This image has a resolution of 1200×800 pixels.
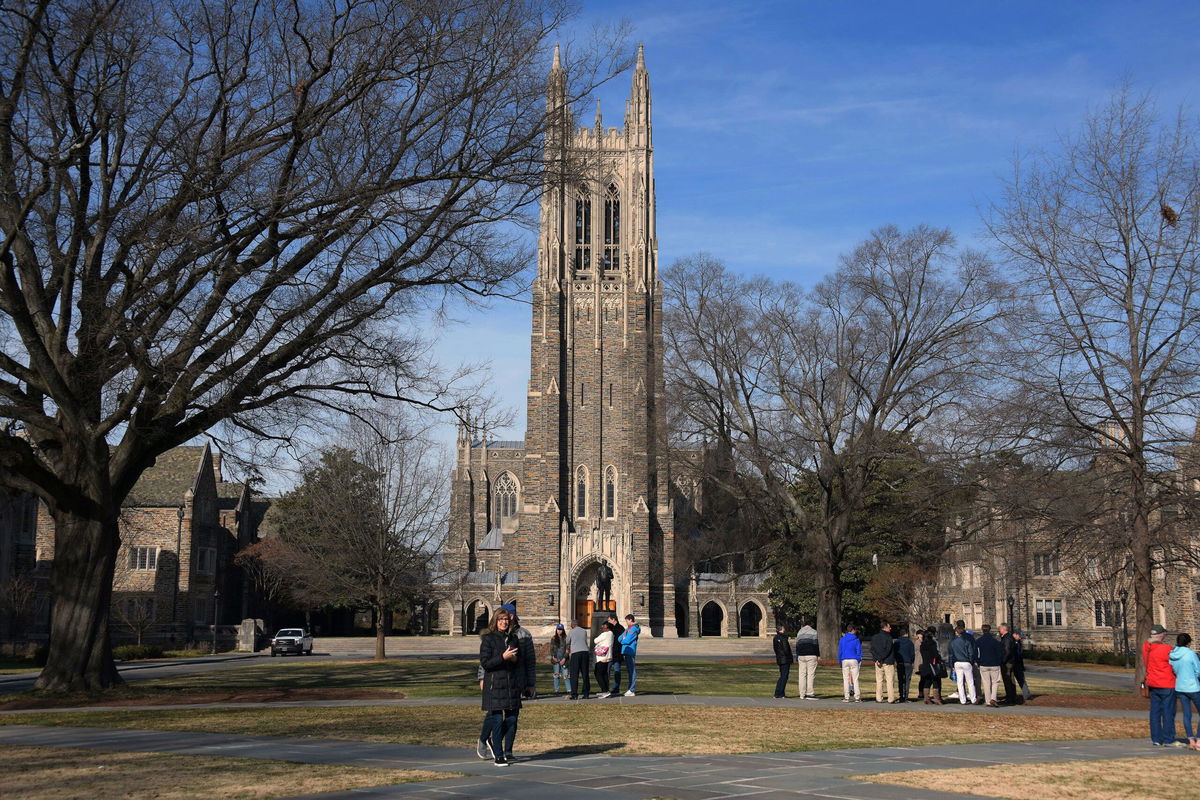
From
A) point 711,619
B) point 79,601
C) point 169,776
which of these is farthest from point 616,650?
point 711,619

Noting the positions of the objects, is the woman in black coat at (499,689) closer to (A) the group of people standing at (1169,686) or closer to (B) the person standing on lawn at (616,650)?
(A) the group of people standing at (1169,686)

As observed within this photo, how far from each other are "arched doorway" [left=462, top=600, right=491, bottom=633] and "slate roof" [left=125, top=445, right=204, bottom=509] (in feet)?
→ 61.6

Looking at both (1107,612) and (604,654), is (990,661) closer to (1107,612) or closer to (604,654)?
(604,654)

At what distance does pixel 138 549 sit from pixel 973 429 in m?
46.9

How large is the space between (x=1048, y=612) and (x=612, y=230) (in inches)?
1294

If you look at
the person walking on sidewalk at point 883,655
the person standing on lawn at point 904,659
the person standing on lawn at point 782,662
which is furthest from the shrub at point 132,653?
the person standing on lawn at point 904,659

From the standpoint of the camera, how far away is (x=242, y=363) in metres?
19.7

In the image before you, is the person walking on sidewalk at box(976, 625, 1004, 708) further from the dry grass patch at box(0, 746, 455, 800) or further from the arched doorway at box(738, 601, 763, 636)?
the arched doorway at box(738, 601, 763, 636)

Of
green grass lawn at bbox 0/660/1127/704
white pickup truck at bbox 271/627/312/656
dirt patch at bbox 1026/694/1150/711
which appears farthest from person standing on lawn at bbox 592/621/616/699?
Result: white pickup truck at bbox 271/627/312/656

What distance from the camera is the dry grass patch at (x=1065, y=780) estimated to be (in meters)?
9.66

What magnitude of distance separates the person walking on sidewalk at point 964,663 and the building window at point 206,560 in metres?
47.6

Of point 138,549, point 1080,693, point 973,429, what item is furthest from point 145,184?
point 138,549

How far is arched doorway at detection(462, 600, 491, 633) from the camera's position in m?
70.3

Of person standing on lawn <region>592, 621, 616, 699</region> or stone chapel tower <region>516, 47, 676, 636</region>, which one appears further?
stone chapel tower <region>516, 47, 676, 636</region>
